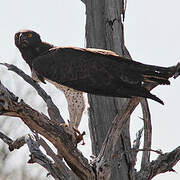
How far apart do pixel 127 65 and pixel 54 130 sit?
1457 millimetres

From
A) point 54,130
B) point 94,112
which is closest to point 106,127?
point 94,112

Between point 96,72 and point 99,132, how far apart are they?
3.58ft

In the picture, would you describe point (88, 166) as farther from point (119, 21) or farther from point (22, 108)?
point (119, 21)

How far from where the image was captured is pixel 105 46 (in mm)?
9500

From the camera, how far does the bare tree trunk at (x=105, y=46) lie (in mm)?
8945

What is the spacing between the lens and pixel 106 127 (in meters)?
9.05

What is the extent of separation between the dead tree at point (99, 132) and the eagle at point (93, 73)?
0.48 feet

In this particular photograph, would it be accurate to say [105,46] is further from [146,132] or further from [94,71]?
[146,132]

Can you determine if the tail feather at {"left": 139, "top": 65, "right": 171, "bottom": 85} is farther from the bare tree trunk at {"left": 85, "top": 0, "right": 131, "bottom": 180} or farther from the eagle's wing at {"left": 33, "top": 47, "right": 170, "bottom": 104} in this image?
the bare tree trunk at {"left": 85, "top": 0, "right": 131, "bottom": 180}

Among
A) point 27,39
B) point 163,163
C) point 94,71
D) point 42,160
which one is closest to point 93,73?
point 94,71


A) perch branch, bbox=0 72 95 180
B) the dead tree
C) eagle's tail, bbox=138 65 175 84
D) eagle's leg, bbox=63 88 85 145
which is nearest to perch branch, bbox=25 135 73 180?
the dead tree

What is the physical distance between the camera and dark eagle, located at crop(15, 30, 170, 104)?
307 inches

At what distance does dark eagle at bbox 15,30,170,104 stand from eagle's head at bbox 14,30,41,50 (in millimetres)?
303

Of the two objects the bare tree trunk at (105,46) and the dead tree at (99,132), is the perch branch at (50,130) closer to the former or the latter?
the dead tree at (99,132)
